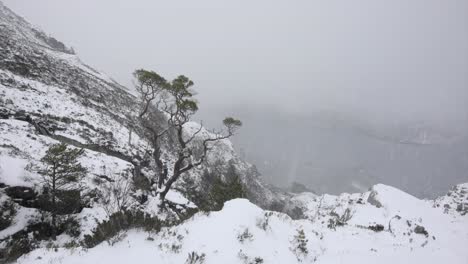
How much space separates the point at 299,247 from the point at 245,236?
6.85 feet

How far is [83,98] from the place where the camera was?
102 ft

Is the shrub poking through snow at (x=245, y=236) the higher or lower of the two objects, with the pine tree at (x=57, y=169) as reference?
higher

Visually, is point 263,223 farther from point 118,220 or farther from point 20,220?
point 20,220

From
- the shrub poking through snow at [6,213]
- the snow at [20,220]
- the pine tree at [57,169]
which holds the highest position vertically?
the pine tree at [57,169]

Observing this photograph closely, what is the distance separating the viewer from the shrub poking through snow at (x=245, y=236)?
24.7 feet

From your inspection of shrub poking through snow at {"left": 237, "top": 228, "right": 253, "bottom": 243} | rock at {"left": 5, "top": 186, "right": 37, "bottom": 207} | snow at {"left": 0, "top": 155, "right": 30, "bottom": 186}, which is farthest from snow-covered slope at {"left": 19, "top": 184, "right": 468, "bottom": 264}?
snow at {"left": 0, "top": 155, "right": 30, "bottom": 186}

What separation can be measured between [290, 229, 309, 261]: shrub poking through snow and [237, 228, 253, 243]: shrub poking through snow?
5.39 feet

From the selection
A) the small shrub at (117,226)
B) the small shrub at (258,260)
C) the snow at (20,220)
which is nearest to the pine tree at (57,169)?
the snow at (20,220)

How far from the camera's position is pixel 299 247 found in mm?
8328

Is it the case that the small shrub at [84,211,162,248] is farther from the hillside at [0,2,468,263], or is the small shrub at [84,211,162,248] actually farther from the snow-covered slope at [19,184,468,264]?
the snow-covered slope at [19,184,468,264]

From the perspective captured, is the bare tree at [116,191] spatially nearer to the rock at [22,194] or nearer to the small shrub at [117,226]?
the rock at [22,194]

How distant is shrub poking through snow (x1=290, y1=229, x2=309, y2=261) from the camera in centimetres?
799

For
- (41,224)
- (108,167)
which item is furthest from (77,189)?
(108,167)

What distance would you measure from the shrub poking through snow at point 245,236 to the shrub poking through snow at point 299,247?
5.39ft
